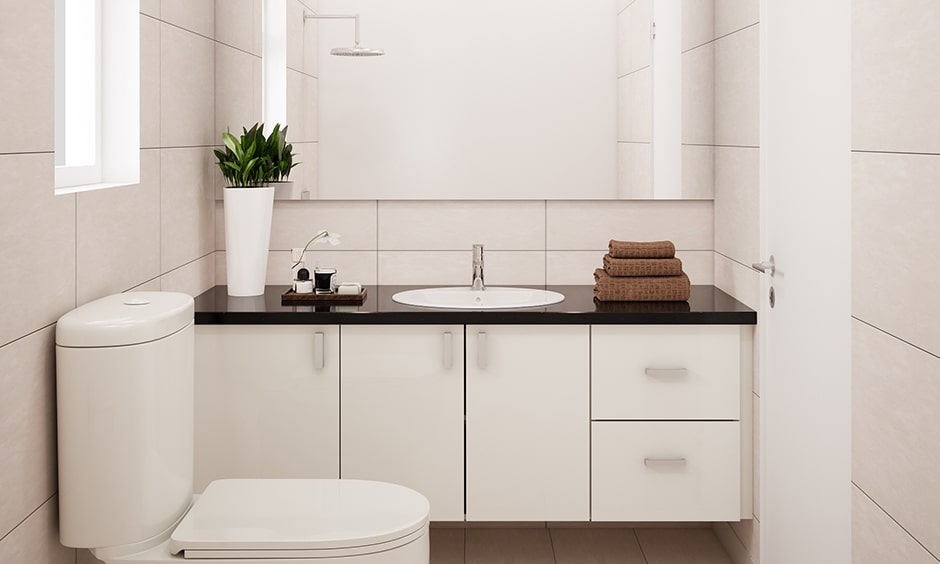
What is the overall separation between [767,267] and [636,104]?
0.82 metres

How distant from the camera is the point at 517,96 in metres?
3.19

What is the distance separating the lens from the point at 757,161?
2719 mm

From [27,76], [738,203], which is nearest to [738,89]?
[738,203]

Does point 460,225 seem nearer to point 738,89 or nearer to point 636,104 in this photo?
point 636,104

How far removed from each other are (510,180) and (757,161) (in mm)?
842

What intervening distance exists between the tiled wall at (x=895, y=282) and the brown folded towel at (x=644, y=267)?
906 mm

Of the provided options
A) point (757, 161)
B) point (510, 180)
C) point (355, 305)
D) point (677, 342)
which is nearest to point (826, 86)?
point (757, 161)

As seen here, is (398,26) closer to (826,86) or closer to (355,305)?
(355,305)

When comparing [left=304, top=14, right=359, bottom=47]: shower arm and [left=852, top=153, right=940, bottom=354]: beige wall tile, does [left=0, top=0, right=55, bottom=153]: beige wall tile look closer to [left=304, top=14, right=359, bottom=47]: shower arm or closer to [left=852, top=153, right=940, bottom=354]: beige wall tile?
[left=304, top=14, right=359, bottom=47]: shower arm

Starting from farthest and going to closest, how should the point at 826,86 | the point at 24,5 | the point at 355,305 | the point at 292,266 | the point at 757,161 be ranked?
the point at 292,266 → the point at 355,305 → the point at 757,161 → the point at 826,86 → the point at 24,5

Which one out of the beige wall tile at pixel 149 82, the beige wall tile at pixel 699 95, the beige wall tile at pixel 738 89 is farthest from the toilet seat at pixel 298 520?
the beige wall tile at pixel 699 95

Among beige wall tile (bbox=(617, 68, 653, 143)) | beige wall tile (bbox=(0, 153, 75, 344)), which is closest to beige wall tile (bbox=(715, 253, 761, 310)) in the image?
beige wall tile (bbox=(617, 68, 653, 143))

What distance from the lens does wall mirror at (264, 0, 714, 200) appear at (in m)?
3.17

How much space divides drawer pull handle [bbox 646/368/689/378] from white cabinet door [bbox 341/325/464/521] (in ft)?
1.78
